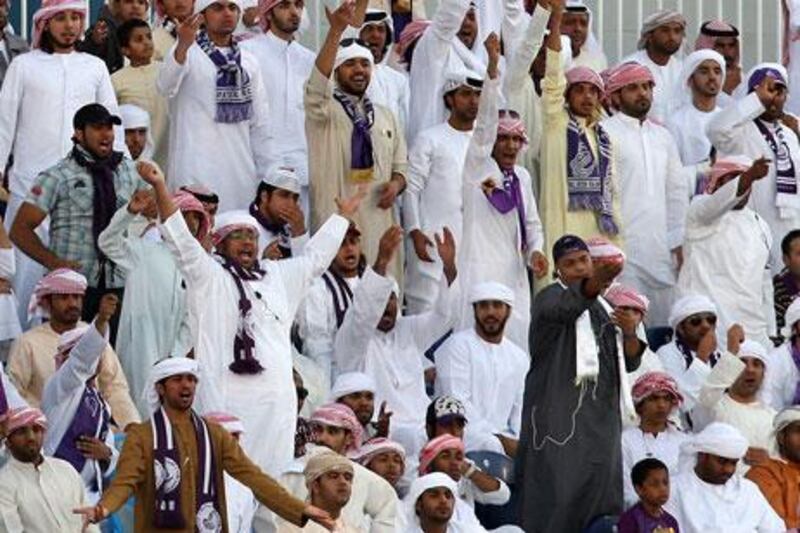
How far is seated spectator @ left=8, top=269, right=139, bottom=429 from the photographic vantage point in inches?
941

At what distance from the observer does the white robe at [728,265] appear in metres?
26.9

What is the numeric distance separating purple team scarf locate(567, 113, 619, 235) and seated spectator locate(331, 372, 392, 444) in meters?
2.68

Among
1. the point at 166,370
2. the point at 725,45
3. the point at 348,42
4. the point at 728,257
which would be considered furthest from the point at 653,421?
the point at 725,45

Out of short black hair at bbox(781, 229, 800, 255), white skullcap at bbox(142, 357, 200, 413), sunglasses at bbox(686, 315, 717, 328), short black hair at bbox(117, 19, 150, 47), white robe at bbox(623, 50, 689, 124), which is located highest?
short black hair at bbox(117, 19, 150, 47)

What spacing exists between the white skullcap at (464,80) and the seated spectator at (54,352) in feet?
11.4

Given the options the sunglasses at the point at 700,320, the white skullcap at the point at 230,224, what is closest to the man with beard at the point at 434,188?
the sunglasses at the point at 700,320

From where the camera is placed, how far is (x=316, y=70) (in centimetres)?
2584

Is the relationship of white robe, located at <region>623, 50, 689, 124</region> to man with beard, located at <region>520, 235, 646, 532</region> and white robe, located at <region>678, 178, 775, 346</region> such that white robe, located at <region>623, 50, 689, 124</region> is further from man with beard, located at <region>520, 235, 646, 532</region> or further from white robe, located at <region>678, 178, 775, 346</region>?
man with beard, located at <region>520, 235, 646, 532</region>

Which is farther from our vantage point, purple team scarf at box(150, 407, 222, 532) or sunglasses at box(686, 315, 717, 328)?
sunglasses at box(686, 315, 717, 328)

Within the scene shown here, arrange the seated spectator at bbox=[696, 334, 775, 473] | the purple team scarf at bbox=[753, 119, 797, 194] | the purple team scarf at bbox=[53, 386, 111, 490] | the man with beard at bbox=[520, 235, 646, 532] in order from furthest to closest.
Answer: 1. the purple team scarf at bbox=[753, 119, 797, 194]
2. the seated spectator at bbox=[696, 334, 775, 473]
3. the purple team scarf at bbox=[53, 386, 111, 490]
4. the man with beard at bbox=[520, 235, 646, 532]

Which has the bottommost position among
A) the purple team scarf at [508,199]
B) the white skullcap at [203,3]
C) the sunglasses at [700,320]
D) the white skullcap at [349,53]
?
the sunglasses at [700,320]

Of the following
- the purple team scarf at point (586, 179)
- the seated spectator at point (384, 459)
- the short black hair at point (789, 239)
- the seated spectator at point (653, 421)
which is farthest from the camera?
the short black hair at point (789, 239)

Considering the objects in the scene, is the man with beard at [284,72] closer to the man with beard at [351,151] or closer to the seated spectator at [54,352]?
the man with beard at [351,151]

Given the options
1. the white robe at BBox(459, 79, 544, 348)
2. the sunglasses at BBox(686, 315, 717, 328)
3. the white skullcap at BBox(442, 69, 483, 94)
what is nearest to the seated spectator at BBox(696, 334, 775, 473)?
the sunglasses at BBox(686, 315, 717, 328)
